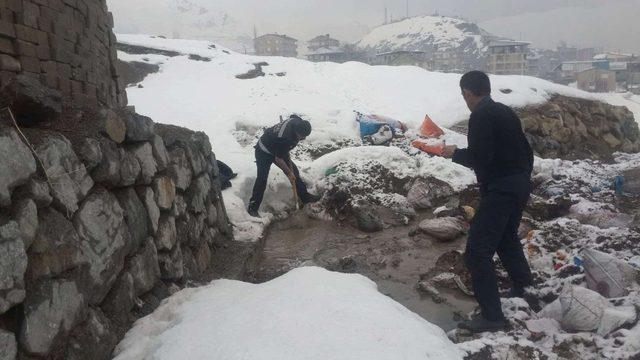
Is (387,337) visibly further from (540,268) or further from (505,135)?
(540,268)

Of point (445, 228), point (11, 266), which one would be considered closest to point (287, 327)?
point (11, 266)

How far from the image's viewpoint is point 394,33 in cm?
8819

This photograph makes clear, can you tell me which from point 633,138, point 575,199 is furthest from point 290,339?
point 633,138

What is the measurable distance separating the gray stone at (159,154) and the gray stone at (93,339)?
4.56 feet

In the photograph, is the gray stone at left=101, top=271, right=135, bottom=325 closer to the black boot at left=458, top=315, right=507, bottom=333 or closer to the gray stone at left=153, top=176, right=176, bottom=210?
the gray stone at left=153, top=176, right=176, bottom=210

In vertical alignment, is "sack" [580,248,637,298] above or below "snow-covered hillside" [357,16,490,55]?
below

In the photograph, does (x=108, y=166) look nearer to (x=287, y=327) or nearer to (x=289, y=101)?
(x=287, y=327)

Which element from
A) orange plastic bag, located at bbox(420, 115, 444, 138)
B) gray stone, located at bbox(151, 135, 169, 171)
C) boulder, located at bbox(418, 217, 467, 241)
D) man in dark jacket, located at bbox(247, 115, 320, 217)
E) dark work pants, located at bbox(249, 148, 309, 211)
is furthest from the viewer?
orange plastic bag, located at bbox(420, 115, 444, 138)

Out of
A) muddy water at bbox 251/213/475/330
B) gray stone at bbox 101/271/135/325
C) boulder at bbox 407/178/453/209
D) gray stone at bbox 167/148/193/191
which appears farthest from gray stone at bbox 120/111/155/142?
boulder at bbox 407/178/453/209

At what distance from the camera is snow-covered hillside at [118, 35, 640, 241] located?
7332 mm

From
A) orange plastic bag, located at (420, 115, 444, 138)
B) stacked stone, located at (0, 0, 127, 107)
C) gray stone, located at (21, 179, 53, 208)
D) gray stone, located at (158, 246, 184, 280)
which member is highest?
stacked stone, located at (0, 0, 127, 107)

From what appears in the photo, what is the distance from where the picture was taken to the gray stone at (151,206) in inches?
119

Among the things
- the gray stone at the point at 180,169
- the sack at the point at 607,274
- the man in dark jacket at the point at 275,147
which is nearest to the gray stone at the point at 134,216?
the gray stone at the point at 180,169

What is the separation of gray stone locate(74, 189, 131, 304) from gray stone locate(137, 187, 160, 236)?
15.6 inches
